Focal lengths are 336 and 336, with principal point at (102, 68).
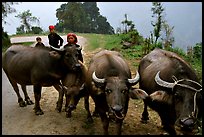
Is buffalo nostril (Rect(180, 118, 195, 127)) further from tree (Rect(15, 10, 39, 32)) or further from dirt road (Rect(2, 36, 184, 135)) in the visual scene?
tree (Rect(15, 10, 39, 32))

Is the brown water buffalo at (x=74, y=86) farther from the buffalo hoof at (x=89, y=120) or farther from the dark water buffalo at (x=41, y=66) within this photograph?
→ the buffalo hoof at (x=89, y=120)

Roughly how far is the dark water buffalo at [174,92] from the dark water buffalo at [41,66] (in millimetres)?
1851

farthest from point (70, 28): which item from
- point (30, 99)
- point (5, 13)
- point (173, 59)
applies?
point (173, 59)

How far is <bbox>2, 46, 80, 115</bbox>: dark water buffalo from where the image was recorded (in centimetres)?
774

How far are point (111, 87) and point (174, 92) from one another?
1.10m

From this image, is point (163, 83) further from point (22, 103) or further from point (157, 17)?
point (157, 17)

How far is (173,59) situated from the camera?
6781mm

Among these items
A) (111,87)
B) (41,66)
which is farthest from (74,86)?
(111,87)

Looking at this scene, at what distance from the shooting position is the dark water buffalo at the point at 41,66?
774 centimetres

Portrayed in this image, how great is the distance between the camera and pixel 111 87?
5.92 m

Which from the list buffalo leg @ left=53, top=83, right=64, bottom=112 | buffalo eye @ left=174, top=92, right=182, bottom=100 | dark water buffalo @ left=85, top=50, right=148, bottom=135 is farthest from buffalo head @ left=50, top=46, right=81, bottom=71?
buffalo eye @ left=174, top=92, right=182, bottom=100

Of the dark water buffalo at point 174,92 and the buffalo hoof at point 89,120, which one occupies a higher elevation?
the dark water buffalo at point 174,92

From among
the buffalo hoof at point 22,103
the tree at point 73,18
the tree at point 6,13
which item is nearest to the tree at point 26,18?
the tree at point 73,18

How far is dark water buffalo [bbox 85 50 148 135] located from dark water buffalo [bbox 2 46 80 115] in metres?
A: 0.89
